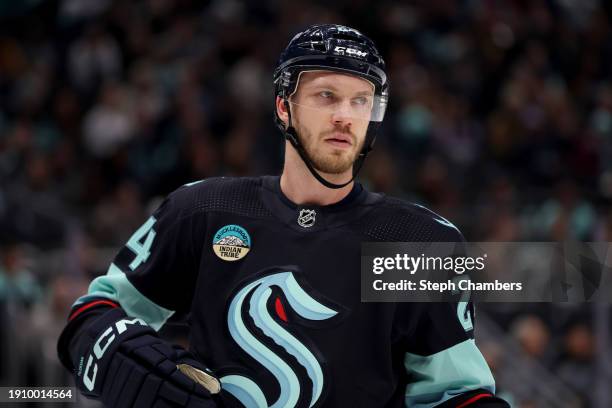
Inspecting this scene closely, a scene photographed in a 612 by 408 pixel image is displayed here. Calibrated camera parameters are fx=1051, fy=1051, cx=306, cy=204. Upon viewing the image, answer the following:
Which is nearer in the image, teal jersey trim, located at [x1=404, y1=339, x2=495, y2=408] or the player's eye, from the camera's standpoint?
teal jersey trim, located at [x1=404, y1=339, x2=495, y2=408]

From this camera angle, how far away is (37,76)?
9.17 meters

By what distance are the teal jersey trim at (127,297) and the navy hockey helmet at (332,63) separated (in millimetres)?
549

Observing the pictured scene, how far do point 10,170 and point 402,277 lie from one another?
237 inches

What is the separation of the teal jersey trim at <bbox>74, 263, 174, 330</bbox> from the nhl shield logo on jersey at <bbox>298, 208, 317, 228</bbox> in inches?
16.9

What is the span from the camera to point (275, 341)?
8.25 ft

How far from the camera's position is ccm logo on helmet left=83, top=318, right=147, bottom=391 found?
2484 millimetres

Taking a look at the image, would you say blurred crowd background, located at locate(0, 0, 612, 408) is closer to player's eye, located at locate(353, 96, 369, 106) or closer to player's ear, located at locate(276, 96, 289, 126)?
player's ear, located at locate(276, 96, 289, 126)

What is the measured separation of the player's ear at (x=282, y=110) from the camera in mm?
2715

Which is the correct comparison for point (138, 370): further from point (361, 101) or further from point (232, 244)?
point (361, 101)

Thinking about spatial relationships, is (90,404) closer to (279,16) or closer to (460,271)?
(460,271)

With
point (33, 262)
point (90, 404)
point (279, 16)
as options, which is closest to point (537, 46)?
point (279, 16)

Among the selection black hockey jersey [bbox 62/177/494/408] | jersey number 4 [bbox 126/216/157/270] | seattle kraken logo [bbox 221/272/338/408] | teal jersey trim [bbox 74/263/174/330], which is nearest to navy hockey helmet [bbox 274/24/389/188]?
black hockey jersey [bbox 62/177/494/408]

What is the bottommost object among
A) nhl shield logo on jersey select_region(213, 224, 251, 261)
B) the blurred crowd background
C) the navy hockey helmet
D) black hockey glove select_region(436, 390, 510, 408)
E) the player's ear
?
black hockey glove select_region(436, 390, 510, 408)

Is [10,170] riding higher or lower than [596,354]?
higher
